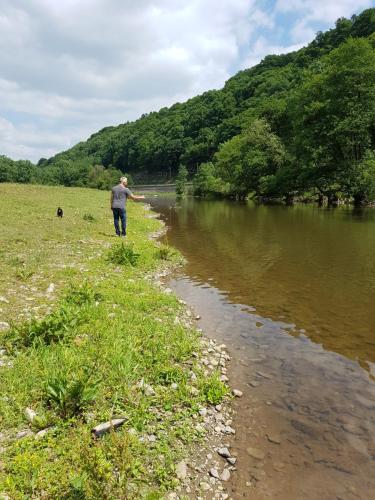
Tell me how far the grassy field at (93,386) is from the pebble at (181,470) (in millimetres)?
73

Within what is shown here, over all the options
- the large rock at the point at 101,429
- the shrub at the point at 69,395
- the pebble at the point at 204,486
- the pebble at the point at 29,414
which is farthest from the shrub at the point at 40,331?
the pebble at the point at 204,486

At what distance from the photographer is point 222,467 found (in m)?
4.88

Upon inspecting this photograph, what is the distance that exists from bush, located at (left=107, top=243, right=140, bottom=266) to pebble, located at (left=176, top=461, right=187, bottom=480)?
10252 millimetres

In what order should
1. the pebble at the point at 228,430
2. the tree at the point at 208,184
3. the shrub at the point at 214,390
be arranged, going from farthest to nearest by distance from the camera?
the tree at the point at 208,184 → the shrub at the point at 214,390 → the pebble at the point at 228,430

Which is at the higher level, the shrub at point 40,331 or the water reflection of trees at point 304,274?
the shrub at point 40,331

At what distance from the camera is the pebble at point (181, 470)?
4.58 metres

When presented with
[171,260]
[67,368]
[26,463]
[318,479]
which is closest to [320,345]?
[318,479]

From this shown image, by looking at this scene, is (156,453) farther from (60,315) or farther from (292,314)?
(292,314)

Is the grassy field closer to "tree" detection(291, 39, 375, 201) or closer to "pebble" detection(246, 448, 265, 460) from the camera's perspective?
"pebble" detection(246, 448, 265, 460)

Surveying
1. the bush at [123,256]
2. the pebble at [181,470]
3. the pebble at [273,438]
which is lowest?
the pebble at [273,438]

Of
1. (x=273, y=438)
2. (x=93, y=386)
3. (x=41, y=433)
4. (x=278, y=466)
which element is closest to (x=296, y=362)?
(x=273, y=438)

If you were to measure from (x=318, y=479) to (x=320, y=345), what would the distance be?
13.6ft

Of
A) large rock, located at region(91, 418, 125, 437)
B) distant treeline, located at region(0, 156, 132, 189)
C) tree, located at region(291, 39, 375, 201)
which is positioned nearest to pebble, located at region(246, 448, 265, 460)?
large rock, located at region(91, 418, 125, 437)

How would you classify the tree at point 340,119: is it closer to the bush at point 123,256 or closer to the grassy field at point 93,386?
the bush at point 123,256
